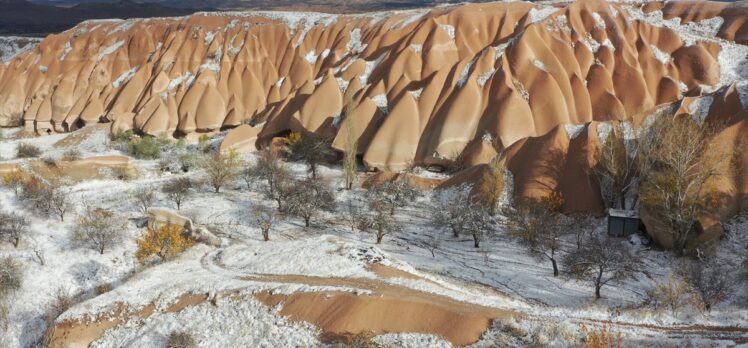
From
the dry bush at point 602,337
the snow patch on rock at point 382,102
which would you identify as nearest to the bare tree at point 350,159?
the snow patch on rock at point 382,102

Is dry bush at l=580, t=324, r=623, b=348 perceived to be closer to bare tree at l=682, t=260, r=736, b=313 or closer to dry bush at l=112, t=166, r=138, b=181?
bare tree at l=682, t=260, r=736, b=313

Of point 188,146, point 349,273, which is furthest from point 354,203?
point 188,146

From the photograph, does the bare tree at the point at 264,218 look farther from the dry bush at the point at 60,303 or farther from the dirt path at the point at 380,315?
the dry bush at the point at 60,303

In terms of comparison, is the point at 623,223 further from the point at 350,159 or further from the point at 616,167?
the point at 350,159

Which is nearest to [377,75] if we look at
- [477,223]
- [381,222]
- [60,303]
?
[381,222]

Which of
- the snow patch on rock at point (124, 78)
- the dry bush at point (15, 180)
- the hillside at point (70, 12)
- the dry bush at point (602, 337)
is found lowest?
the dry bush at point (15, 180)

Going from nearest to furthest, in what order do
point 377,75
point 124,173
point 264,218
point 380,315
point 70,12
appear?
point 380,315, point 264,218, point 124,173, point 377,75, point 70,12
